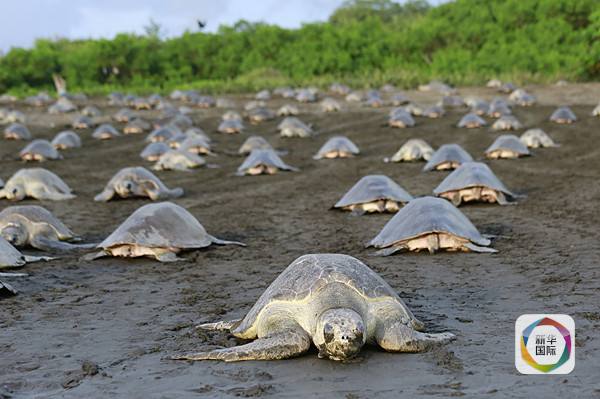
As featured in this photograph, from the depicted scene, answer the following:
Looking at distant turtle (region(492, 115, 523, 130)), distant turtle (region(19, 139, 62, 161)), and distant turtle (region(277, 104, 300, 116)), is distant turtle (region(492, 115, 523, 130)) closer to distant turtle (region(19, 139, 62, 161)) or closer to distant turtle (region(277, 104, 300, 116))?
distant turtle (region(277, 104, 300, 116))

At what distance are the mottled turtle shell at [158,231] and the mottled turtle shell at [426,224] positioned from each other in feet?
5.57

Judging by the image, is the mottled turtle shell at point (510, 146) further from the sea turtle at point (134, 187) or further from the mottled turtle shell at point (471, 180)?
the sea turtle at point (134, 187)

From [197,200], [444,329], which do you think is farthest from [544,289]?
[197,200]

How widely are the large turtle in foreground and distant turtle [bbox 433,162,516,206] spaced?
4.79 m

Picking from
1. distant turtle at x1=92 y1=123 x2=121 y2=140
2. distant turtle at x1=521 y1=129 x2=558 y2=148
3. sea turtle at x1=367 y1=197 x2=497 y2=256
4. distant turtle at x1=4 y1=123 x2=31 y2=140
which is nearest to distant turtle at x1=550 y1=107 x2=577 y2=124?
distant turtle at x1=521 y1=129 x2=558 y2=148

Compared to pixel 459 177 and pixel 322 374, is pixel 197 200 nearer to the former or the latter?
pixel 459 177

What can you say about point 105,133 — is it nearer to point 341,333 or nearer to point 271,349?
point 271,349

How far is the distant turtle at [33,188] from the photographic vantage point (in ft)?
34.2

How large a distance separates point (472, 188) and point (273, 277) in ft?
12.1

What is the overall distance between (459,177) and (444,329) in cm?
474

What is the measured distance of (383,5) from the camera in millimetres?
73688

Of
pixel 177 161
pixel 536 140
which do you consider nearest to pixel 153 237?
pixel 177 161

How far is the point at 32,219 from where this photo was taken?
756 centimetres

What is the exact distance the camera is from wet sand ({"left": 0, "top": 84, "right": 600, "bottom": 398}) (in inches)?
144
